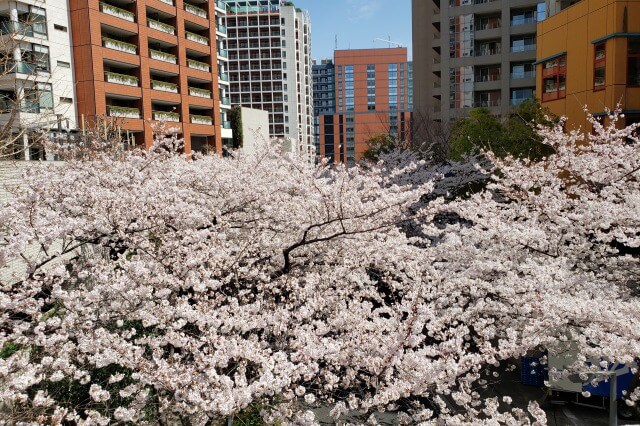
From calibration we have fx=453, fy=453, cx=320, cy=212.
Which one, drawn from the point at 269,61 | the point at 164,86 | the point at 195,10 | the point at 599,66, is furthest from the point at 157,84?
the point at 269,61

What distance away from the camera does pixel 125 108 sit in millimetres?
30656

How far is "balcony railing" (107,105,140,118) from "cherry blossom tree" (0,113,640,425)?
1970 cm

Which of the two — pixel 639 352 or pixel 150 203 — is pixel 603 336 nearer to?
pixel 639 352

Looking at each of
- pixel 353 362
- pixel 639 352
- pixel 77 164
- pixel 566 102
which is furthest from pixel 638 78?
pixel 77 164

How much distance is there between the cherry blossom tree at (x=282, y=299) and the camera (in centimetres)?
520

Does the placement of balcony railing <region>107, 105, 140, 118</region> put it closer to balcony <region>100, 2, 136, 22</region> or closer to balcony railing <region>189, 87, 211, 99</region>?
balcony <region>100, 2, 136, 22</region>

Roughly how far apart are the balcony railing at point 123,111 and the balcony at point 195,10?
11.4 meters

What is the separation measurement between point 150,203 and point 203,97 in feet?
107

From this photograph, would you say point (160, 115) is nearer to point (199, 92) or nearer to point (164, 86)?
point (164, 86)

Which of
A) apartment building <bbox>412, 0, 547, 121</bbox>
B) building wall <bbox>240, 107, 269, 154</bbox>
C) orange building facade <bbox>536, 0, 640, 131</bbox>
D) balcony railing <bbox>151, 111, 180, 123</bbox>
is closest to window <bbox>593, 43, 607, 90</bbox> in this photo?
orange building facade <bbox>536, 0, 640, 131</bbox>

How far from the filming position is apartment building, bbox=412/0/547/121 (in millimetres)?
37938

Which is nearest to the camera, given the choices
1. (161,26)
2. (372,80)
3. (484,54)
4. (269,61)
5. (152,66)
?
(152,66)

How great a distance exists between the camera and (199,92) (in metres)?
38.3

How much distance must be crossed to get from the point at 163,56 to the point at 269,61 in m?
46.8
